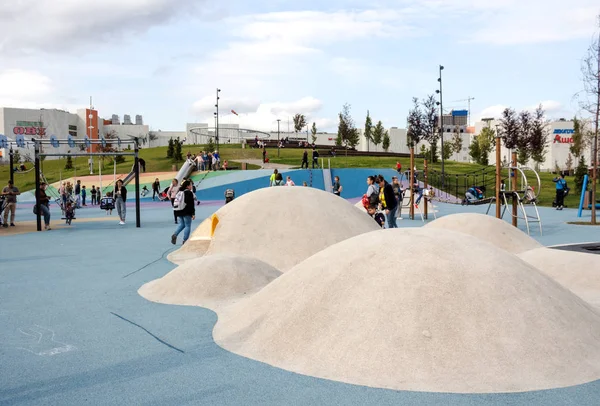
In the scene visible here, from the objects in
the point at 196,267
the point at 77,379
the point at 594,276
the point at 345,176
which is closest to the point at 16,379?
the point at 77,379

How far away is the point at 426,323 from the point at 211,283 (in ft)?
15.4

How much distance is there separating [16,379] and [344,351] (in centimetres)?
336

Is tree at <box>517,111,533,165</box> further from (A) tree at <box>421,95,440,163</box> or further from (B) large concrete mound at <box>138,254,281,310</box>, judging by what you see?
(B) large concrete mound at <box>138,254,281,310</box>

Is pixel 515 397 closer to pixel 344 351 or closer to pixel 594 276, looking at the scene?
pixel 344 351

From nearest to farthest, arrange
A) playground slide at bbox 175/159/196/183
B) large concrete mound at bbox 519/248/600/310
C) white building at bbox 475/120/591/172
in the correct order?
large concrete mound at bbox 519/248/600/310, playground slide at bbox 175/159/196/183, white building at bbox 475/120/591/172

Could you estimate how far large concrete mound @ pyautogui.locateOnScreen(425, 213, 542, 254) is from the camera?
14148 mm

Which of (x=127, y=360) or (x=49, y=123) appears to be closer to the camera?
(x=127, y=360)

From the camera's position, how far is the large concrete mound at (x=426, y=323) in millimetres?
5492

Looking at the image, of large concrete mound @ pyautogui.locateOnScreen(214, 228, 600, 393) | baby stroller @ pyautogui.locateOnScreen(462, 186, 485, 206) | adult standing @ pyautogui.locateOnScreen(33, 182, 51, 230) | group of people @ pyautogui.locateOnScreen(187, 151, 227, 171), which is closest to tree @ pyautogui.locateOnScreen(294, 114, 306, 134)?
group of people @ pyautogui.locateOnScreen(187, 151, 227, 171)

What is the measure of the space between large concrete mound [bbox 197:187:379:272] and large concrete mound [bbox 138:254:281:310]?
2.24 metres

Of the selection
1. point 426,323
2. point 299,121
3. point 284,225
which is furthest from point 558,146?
point 426,323

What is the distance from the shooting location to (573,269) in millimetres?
10703

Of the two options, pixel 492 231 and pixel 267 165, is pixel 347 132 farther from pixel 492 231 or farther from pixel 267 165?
pixel 492 231

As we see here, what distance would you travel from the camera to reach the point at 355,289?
6492mm
